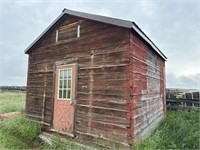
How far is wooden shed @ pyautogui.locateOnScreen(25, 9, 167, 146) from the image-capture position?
15.5 ft

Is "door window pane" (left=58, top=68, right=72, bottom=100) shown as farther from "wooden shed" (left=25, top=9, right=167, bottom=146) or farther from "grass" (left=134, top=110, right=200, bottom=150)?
"grass" (left=134, top=110, right=200, bottom=150)

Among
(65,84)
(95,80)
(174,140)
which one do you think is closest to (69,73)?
(65,84)

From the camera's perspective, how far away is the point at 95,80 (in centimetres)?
541

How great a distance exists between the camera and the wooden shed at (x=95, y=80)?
15.5 feet

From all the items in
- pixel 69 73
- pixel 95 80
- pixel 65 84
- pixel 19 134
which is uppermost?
pixel 69 73

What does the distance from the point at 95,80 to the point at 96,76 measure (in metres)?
0.13

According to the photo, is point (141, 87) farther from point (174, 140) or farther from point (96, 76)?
point (174, 140)

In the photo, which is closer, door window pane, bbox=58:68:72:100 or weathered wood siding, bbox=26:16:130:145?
weathered wood siding, bbox=26:16:130:145

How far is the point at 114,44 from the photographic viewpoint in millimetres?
5066

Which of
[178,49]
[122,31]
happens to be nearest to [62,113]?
[122,31]

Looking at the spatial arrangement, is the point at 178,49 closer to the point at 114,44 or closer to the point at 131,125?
the point at 114,44

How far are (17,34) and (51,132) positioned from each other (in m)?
9.67

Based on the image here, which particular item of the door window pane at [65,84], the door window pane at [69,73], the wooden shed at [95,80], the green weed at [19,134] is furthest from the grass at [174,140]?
the green weed at [19,134]

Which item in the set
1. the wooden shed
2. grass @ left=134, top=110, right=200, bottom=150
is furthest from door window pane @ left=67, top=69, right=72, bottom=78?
grass @ left=134, top=110, right=200, bottom=150
